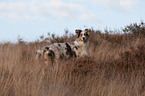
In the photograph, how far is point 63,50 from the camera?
24.8 feet

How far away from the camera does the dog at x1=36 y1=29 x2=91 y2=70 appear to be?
712cm

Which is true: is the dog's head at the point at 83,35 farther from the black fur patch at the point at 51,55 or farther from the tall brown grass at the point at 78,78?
the tall brown grass at the point at 78,78

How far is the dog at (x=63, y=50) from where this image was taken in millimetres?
7117

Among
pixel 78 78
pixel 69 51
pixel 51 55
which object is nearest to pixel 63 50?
pixel 69 51

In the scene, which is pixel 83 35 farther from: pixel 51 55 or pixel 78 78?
pixel 78 78

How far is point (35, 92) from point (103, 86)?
1919 millimetres

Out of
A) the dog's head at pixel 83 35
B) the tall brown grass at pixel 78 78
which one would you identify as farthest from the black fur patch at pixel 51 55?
the dog's head at pixel 83 35

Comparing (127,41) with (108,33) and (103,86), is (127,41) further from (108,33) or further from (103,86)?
(103,86)

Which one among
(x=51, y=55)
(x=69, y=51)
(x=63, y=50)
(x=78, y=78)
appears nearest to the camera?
(x=78, y=78)

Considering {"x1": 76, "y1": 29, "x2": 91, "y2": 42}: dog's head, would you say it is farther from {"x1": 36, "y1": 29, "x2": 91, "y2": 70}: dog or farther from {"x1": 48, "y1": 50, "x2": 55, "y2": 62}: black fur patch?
{"x1": 48, "y1": 50, "x2": 55, "y2": 62}: black fur patch

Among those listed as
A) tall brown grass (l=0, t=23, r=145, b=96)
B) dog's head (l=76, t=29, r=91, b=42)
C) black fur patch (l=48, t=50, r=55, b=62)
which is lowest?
tall brown grass (l=0, t=23, r=145, b=96)

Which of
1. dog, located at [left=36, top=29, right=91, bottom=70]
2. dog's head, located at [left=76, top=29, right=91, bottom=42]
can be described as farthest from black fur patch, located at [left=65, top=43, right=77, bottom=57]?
dog's head, located at [left=76, top=29, right=91, bottom=42]

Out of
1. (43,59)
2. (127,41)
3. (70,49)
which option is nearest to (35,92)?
(43,59)

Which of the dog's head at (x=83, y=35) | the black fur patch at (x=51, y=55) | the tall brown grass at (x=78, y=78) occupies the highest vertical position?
the dog's head at (x=83, y=35)
